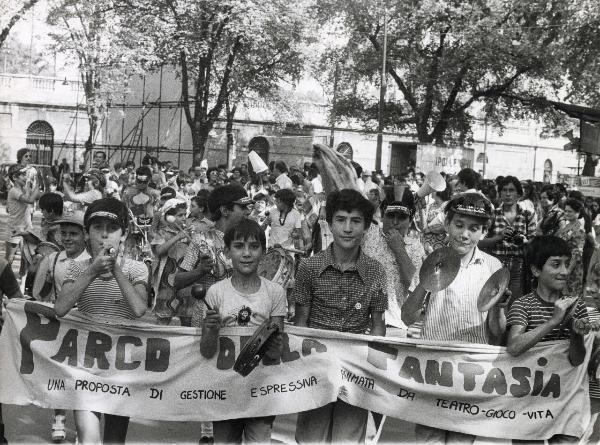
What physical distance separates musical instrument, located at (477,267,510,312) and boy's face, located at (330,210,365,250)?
2.34ft

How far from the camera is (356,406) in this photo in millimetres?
5352

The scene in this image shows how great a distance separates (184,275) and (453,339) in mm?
1872

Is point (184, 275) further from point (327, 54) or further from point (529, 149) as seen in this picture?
point (529, 149)

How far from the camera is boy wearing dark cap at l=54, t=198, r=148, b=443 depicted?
5066 millimetres

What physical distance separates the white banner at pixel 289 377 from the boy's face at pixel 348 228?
0.48 metres

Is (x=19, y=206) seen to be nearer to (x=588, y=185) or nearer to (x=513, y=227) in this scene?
(x=513, y=227)

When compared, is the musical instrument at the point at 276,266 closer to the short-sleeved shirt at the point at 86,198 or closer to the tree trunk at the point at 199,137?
the short-sleeved shirt at the point at 86,198

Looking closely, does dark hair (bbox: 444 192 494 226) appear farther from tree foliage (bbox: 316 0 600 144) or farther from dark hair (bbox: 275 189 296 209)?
tree foliage (bbox: 316 0 600 144)

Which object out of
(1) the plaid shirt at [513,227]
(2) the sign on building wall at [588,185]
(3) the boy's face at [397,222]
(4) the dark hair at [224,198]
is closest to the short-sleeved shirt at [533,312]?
(4) the dark hair at [224,198]

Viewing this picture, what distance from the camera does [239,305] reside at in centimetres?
511

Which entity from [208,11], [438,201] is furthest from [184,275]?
[208,11]

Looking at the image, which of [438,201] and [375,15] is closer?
[438,201]

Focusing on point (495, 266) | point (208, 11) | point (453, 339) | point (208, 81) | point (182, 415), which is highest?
point (208, 11)

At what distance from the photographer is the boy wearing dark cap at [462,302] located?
514 cm
